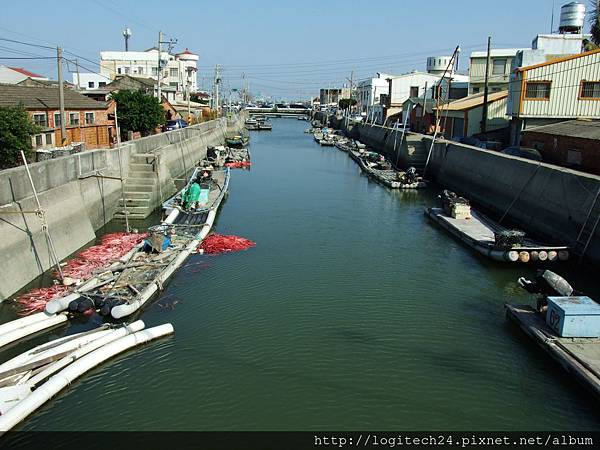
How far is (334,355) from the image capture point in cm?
1450

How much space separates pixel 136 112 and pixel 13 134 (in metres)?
20.3

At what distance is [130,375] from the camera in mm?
13266

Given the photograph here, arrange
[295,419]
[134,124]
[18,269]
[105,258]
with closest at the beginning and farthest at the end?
1. [295,419]
2. [18,269]
3. [105,258]
4. [134,124]

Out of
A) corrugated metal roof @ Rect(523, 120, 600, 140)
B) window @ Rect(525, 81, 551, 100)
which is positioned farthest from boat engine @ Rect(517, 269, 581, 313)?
window @ Rect(525, 81, 551, 100)

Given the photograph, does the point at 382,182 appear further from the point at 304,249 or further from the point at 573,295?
the point at 573,295

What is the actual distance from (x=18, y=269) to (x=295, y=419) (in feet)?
37.8

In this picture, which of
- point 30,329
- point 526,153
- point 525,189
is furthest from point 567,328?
point 526,153

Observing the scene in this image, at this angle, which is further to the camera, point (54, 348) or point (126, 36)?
point (126, 36)

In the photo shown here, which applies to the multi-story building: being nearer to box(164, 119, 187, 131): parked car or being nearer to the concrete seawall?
the concrete seawall

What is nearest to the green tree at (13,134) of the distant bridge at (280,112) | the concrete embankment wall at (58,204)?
the concrete embankment wall at (58,204)

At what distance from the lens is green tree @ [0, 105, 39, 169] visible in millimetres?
23594

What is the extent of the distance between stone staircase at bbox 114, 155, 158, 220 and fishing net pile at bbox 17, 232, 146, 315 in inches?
157

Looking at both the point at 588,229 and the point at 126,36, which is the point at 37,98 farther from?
the point at 126,36
